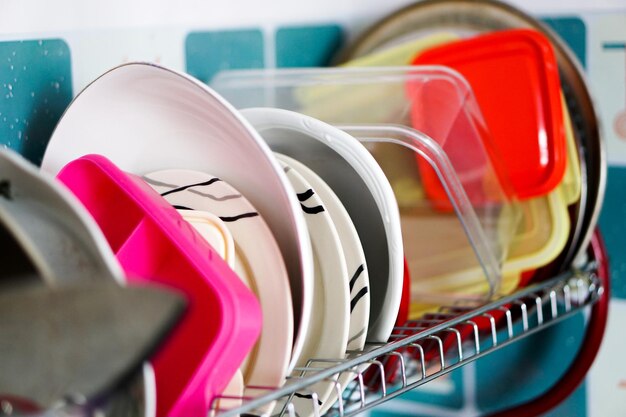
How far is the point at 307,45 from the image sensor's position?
4.18 ft

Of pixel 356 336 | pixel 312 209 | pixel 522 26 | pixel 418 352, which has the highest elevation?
pixel 522 26

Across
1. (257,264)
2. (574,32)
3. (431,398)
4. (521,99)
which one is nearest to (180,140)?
(257,264)

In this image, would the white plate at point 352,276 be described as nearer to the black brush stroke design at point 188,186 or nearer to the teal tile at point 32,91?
the black brush stroke design at point 188,186

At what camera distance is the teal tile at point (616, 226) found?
122cm

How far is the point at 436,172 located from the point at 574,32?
45cm

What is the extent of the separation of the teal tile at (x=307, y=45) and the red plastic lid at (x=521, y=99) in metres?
0.26

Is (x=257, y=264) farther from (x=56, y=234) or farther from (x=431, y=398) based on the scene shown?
(x=431, y=398)

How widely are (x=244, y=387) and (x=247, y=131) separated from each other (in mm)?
203

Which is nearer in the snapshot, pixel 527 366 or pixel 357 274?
pixel 357 274

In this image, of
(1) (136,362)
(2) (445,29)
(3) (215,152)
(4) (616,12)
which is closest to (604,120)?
(4) (616,12)

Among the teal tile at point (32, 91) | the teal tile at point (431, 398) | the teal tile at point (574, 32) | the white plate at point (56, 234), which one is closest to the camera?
the white plate at point (56, 234)

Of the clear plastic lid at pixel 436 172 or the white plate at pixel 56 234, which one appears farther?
the clear plastic lid at pixel 436 172

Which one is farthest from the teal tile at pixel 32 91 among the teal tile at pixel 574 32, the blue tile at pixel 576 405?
the blue tile at pixel 576 405

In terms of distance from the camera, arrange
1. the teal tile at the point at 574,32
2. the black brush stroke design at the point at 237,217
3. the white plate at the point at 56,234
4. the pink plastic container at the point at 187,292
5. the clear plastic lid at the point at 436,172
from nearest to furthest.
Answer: the white plate at the point at 56,234, the pink plastic container at the point at 187,292, the black brush stroke design at the point at 237,217, the clear plastic lid at the point at 436,172, the teal tile at the point at 574,32
